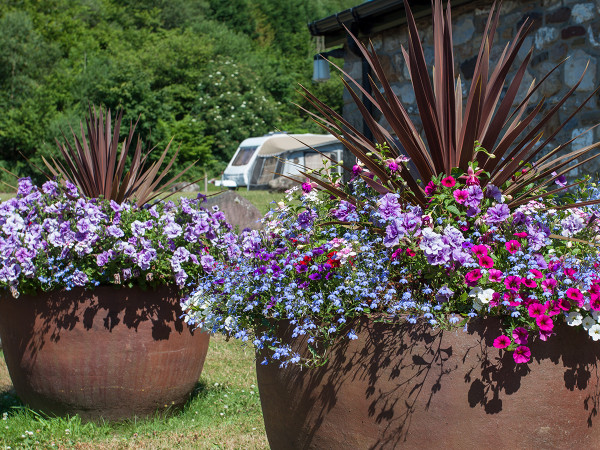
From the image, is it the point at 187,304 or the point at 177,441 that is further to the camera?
the point at 177,441

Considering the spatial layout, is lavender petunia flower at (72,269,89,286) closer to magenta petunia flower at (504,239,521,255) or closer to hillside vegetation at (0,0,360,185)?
magenta petunia flower at (504,239,521,255)

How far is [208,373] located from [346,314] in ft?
10.6

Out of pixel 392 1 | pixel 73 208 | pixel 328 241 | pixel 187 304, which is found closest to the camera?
pixel 328 241

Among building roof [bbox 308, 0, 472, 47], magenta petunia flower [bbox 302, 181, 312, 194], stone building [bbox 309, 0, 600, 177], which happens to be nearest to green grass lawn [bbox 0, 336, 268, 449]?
magenta petunia flower [bbox 302, 181, 312, 194]

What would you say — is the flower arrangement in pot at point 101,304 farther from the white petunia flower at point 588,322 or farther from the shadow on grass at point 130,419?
the white petunia flower at point 588,322

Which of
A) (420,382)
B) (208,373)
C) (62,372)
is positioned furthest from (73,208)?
(420,382)

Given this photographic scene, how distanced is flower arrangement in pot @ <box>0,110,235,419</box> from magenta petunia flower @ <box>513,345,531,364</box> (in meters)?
2.22

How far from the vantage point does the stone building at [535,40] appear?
581 centimetres

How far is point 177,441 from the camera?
12.4 ft

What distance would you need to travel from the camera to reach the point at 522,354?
2.06 metres

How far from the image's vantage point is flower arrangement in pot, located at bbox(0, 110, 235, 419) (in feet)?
12.5

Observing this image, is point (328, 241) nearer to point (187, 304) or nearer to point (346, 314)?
point (346, 314)

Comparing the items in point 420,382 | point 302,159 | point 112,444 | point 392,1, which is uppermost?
point 302,159

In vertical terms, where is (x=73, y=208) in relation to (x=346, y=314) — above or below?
above
